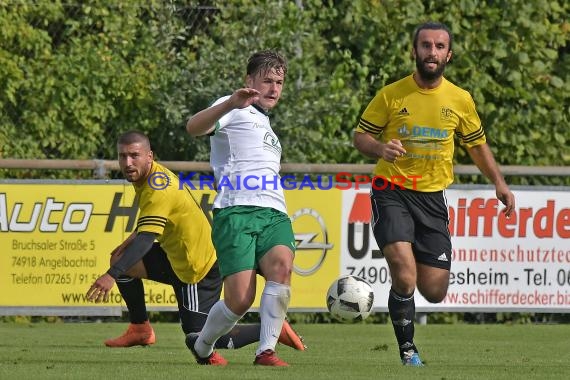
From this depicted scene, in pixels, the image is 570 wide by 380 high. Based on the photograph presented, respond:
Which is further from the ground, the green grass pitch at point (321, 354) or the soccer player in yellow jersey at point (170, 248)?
the soccer player in yellow jersey at point (170, 248)

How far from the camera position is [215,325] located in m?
8.01

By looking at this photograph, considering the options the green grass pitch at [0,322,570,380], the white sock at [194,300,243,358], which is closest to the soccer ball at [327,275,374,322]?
the green grass pitch at [0,322,570,380]

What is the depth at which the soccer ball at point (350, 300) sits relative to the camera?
976 centimetres

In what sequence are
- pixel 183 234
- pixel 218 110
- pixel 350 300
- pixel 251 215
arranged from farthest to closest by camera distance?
pixel 350 300
pixel 183 234
pixel 251 215
pixel 218 110

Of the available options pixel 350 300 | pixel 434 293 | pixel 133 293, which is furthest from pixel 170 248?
pixel 434 293

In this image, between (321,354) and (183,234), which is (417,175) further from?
(321,354)

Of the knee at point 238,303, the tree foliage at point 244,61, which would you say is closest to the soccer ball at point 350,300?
the knee at point 238,303

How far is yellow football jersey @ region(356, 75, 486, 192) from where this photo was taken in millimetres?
8836

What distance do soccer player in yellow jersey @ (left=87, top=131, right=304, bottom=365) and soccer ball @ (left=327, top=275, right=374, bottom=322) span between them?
0.44 metres

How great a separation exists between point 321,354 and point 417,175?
1.76 metres

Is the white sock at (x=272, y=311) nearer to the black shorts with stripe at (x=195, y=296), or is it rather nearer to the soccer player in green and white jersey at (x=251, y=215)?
the soccer player in green and white jersey at (x=251, y=215)

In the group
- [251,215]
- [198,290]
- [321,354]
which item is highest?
[251,215]

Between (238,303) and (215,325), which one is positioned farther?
(215,325)

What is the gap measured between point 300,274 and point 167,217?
4618 millimetres
